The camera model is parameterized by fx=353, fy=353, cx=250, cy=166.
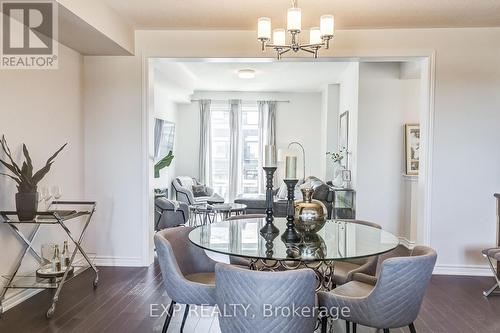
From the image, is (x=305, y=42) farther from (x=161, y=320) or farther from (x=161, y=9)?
(x=161, y=320)

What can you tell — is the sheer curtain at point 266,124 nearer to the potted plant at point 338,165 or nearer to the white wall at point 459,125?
the potted plant at point 338,165

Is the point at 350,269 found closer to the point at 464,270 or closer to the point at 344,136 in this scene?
the point at 464,270

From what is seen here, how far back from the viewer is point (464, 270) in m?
4.03

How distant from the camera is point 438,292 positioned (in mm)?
3496

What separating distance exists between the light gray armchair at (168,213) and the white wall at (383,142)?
3030 millimetres

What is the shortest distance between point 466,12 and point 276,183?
606 centimetres

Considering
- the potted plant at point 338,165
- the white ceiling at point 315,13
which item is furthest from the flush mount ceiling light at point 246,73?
the white ceiling at point 315,13

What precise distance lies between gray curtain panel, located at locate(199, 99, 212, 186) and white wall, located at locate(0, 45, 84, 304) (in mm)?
4893

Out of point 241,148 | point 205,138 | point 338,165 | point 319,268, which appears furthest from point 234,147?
point 319,268

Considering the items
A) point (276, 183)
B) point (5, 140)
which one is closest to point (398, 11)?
point (5, 140)

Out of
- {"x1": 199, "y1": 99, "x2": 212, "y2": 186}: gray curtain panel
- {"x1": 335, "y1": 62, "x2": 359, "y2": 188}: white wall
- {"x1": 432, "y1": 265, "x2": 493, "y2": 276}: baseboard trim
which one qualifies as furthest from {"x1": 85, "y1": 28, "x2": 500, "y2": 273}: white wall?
{"x1": 199, "y1": 99, "x2": 212, "y2": 186}: gray curtain panel

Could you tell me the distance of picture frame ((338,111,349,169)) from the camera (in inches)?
251

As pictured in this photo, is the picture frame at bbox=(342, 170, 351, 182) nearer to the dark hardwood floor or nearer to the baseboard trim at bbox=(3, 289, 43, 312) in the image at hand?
the dark hardwood floor

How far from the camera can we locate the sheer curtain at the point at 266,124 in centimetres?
894
